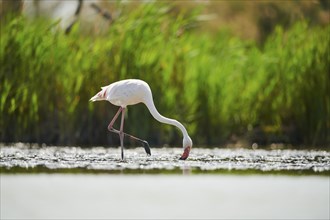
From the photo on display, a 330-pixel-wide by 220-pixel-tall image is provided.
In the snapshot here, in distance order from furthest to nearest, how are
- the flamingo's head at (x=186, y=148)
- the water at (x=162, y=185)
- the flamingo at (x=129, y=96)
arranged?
1. the flamingo at (x=129, y=96)
2. the flamingo's head at (x=186, y=148)
3. the water at (x=162, y=185)

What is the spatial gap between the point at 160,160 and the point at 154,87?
2426 millimetres

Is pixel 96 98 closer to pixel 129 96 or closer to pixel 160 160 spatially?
pixel 129 96

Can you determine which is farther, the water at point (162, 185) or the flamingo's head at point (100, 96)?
the flamingo's head at point (100, 96)

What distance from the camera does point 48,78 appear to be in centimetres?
1507

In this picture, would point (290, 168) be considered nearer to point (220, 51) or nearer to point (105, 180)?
point (105, 180)

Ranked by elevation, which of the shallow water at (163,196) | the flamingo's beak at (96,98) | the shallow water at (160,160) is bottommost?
the shallow water at (163,196)

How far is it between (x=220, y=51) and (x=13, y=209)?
24.3 feet

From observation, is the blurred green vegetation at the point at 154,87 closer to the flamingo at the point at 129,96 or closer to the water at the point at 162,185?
the water at the point at 162,185

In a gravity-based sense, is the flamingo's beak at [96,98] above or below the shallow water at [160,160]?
above

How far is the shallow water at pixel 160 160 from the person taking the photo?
1230 centimetres

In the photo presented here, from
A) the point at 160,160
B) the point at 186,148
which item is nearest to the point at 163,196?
the point at 160,160

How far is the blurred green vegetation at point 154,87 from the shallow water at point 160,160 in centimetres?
54

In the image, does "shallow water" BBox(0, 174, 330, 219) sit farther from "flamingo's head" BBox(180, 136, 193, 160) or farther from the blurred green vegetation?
the blurred green vegetation

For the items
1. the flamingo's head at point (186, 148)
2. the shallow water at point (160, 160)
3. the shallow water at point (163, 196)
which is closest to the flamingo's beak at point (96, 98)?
the shallow water at point (160, 160)
